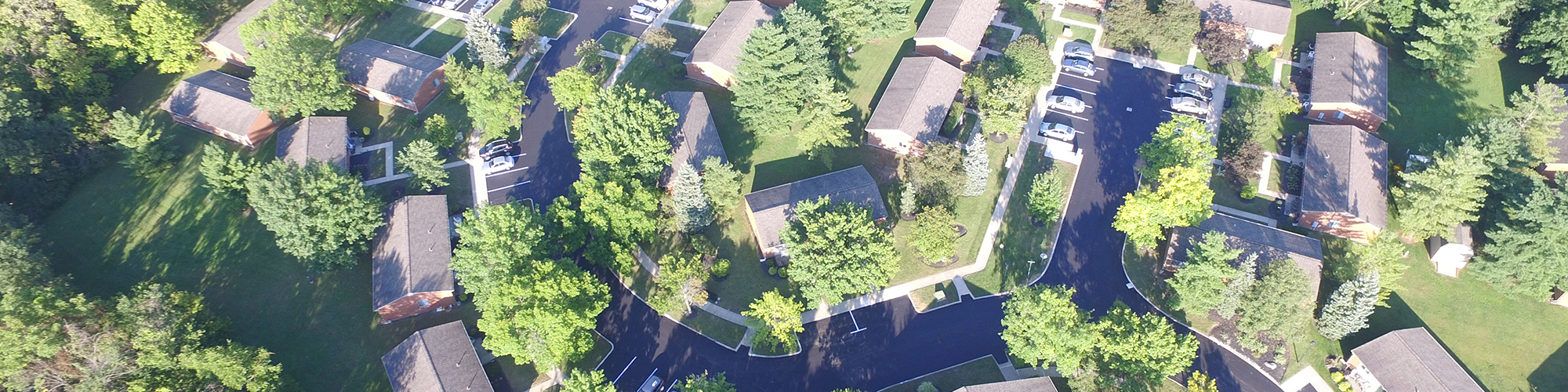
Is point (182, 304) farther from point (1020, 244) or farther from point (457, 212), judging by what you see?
point (1020, 244)

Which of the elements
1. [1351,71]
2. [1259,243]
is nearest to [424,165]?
[1259,243]

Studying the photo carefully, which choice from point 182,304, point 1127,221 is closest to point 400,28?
point 182,304

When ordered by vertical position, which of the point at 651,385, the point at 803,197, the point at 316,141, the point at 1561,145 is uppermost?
the point at 1561,145

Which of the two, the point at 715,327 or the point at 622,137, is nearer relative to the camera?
the point at 715,327

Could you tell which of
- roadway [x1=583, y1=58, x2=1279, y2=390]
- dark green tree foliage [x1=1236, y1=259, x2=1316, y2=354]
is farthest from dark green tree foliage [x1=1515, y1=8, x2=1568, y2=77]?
roadway [x1=583, y1=58, x2=1279, y2=390]

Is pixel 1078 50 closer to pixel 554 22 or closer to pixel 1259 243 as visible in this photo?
pixel 1259 243

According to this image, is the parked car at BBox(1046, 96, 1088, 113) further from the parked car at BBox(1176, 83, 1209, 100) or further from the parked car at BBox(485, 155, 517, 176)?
the parked car at BBox(485, 155, 517, 176)
